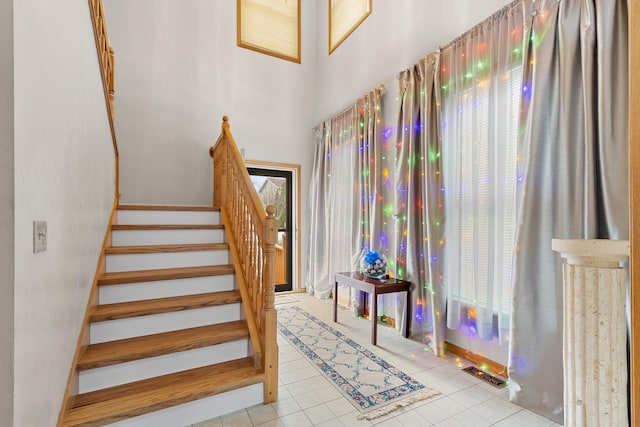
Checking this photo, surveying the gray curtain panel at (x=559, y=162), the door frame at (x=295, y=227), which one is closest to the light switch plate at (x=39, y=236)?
the gray curtain panel at (x=559, y=162)

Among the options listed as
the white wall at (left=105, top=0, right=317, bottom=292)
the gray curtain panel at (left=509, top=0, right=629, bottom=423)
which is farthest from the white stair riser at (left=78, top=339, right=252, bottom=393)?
the white wall at (left=105, top=0, right=317, bottom=292)

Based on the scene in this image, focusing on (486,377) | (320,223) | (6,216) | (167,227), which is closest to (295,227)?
(320,223)

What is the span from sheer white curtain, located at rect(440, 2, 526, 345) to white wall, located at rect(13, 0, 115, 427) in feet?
8.16

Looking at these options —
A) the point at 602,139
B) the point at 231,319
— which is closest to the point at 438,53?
the point at 602,139

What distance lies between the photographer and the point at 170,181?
13.5 feet

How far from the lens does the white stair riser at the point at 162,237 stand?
8.65 feet

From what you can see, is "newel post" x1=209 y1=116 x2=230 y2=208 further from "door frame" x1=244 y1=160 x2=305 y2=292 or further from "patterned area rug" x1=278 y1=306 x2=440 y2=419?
"patterned area rug" x1=278 y1=306 x2=440 y2=419

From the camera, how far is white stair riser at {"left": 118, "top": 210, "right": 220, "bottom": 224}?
2971 mm

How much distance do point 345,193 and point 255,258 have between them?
7.00 ft

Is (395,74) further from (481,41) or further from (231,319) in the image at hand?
(231,319)

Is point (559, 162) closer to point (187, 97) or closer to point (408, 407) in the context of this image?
point (408, 407)

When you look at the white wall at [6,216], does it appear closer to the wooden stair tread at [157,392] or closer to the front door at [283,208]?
the wooden stair tread at [157,392]

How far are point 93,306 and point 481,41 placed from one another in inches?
134

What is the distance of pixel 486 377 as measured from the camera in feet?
7.30
